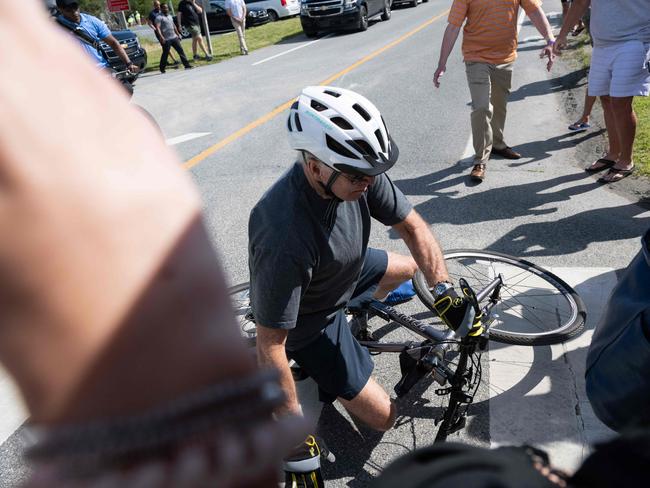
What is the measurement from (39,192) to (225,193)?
6341 mm

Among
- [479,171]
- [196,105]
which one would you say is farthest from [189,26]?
[479,171]

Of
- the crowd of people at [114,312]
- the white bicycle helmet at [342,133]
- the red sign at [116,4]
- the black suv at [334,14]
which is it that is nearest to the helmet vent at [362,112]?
the white bicycle helmet at [342,133]

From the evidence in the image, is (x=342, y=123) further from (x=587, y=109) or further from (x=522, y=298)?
(x=587, y=109)

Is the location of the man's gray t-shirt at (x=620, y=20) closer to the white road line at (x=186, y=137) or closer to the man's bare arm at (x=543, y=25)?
the man's bare arm at (x=543, y=25)

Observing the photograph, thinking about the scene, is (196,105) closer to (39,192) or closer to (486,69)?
(486,69)

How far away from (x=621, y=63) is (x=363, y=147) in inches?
148

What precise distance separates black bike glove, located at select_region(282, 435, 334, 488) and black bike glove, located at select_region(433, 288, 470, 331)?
1.00 m

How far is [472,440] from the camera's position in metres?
3.04

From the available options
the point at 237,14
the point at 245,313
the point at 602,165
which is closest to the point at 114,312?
the point at 245,313

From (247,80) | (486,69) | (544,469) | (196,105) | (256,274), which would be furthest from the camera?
(247,80)

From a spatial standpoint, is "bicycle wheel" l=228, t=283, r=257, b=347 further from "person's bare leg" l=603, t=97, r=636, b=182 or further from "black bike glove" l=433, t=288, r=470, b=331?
"person's bare leg" l=603, t=97, r=636, b=182

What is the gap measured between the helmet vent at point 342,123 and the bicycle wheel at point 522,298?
4.82ft

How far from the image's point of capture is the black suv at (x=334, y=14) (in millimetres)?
17812

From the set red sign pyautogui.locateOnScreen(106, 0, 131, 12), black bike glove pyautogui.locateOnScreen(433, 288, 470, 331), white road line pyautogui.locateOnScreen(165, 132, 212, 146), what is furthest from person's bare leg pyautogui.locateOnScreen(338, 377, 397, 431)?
red sign pyautogui.locateOnScreen(106, 0, 131, 12)
